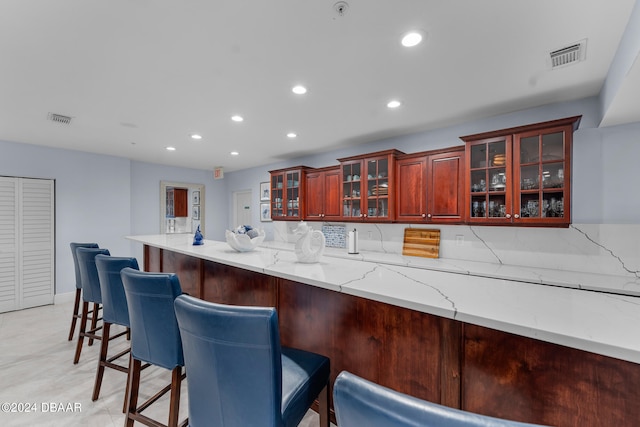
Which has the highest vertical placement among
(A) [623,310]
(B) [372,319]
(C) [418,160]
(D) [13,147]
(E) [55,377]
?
(D) [13,147]

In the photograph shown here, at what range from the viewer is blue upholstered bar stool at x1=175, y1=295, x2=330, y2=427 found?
0.94 meters

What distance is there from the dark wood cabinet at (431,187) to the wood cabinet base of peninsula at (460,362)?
7.48ft

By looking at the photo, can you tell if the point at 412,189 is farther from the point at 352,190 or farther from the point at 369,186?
the point at 352,190

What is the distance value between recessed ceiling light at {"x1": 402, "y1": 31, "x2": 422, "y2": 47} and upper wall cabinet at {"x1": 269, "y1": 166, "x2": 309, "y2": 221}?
3.10 meters

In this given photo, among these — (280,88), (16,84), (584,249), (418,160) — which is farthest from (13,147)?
(584,249)

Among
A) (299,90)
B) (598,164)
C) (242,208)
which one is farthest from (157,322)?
(242,208)

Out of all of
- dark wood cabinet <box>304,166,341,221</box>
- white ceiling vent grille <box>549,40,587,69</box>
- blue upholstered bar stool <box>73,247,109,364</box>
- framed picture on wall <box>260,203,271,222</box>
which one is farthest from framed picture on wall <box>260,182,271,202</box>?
white ceiling vent grille <box>549,40,587,69</box>

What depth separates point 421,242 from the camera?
145 inches

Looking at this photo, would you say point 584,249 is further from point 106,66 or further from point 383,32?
point 106,66

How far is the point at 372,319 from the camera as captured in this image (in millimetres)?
1385

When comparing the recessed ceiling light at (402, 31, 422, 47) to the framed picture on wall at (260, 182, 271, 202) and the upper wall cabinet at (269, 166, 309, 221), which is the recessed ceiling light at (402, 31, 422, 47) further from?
the framed picture on wall at (260, 182, 271, 202)

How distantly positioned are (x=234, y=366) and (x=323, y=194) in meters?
3.68

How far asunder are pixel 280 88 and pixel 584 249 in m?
3.25

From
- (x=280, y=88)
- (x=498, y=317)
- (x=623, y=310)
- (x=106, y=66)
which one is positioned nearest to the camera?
(x=498, y=317)
